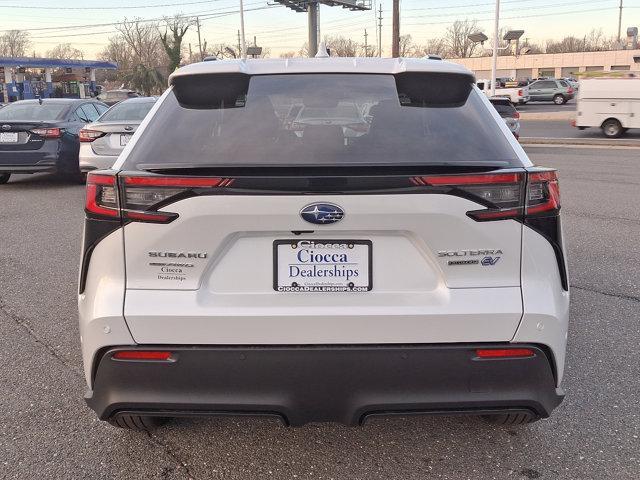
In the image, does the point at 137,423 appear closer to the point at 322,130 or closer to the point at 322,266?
the point at 322,266

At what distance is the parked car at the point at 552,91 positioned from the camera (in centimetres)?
4650

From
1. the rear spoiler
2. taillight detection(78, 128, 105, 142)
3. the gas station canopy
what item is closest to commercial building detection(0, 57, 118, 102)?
the gas station canopy

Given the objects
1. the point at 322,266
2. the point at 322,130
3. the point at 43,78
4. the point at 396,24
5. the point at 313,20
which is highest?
the point at 313,20

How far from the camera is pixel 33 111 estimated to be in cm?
1162

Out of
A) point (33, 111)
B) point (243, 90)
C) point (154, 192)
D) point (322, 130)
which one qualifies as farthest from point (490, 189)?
point (33, 111)

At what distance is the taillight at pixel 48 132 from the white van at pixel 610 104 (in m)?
17.5

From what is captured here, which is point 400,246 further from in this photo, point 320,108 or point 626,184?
point 626,184

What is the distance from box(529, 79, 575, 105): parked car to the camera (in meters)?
46.5

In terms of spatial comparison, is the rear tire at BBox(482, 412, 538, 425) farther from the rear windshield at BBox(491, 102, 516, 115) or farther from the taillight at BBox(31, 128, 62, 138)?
the rear windshield at BBox(491, 102, 516, 115)

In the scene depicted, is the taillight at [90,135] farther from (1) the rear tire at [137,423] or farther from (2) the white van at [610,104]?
(2) the white van at [610,104]

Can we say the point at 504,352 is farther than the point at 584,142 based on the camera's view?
No

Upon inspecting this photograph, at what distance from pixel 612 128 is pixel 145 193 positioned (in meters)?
21.9

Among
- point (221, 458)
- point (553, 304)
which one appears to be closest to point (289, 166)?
point (553, 304)

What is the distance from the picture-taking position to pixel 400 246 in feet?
7.72
